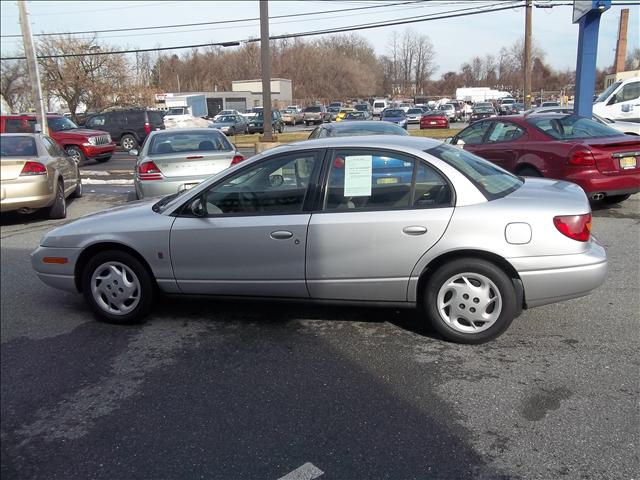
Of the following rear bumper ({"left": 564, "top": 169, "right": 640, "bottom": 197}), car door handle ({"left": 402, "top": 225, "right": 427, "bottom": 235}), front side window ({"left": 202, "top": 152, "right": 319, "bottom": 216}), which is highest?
front side window ({"left": 202, "top": 152, "right": 319, "bottom": 216})

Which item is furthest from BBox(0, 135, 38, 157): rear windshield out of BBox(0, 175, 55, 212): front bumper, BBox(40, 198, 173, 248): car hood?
BBox(40, 198, 173, 248): car hood

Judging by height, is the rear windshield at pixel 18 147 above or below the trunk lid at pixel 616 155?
above

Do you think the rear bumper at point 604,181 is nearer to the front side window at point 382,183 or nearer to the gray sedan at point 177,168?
the front side window at point 382,183

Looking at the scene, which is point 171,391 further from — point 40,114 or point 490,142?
point 490,142

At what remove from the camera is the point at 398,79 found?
11575 centimetres

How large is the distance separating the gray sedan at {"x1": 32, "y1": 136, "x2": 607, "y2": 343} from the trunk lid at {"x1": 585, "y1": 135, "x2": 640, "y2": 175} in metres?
3.54

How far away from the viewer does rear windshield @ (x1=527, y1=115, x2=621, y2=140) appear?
7.80m

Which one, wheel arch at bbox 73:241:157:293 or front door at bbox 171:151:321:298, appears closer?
front door at bbox 171:151:321:298

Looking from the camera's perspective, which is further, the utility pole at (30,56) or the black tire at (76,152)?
the black tire at (76,152)

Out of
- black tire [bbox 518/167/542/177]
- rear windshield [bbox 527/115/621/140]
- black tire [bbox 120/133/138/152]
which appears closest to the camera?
rear windshield [bbox 527/115/621/140]

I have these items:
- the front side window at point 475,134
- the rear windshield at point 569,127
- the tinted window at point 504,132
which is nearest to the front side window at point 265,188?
the rear windshield at point 569,127

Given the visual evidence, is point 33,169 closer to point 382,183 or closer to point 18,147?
point 18,147

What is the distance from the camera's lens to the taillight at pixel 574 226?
369 centimetres

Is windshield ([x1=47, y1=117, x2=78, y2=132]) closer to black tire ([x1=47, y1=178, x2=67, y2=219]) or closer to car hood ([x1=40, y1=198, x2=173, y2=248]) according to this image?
black tire ([x1=47, y1=178, x2=67, y2=219])
